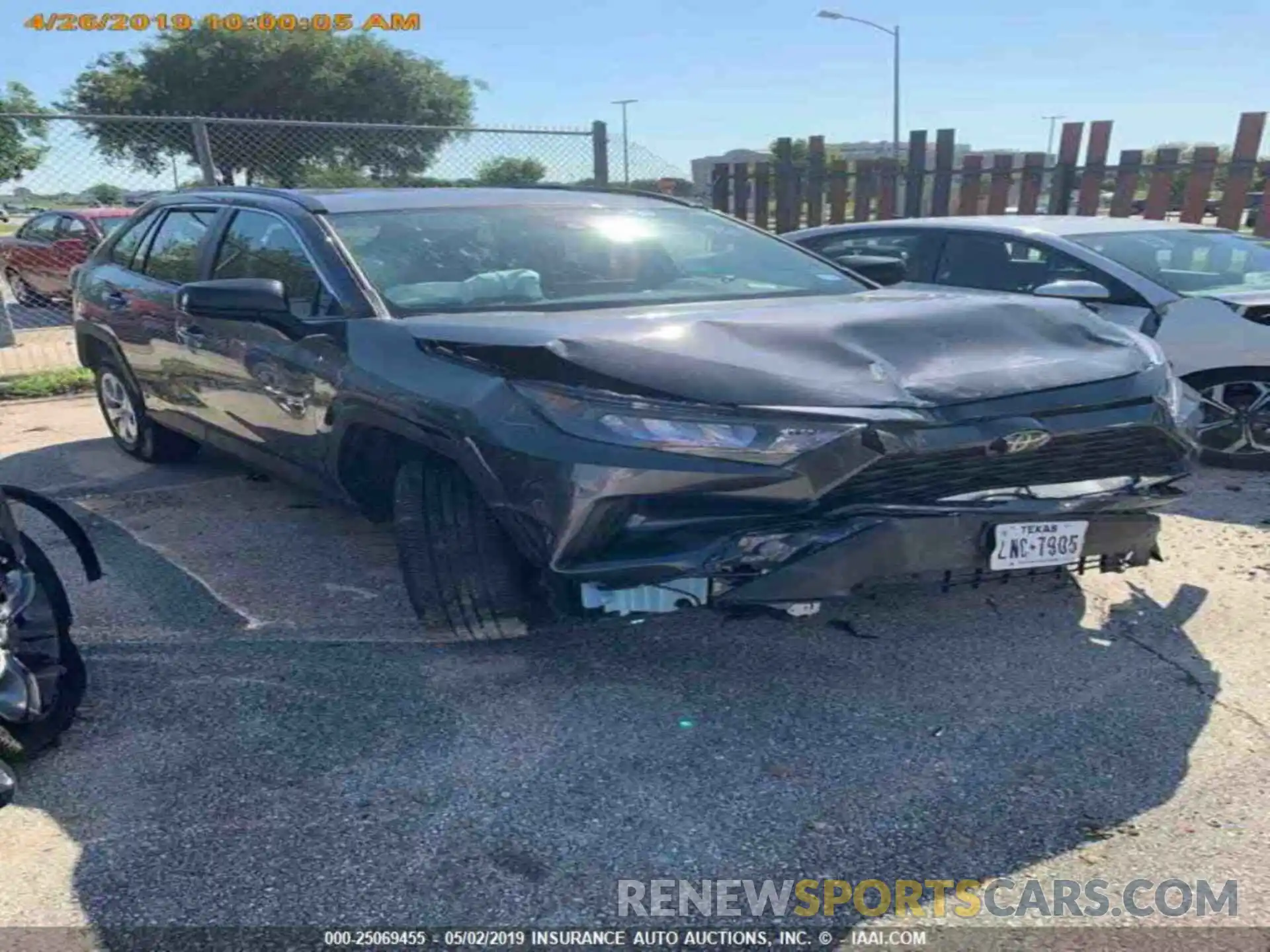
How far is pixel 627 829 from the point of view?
101 inches

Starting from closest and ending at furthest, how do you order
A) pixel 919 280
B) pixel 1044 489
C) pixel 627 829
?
1. pixel 627 829
2. pixel 1044 489
3. pixel 919 280

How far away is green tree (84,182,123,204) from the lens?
9.82 metres

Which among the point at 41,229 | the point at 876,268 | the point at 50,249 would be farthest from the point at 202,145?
the point at 41,229

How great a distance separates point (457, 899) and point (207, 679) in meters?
1.48

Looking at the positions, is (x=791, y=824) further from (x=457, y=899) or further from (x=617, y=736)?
(x=457, y=899)

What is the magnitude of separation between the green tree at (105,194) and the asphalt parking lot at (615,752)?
22.6ft

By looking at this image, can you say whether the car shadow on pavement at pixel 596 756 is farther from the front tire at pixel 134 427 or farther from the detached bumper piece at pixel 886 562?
the front tire at pixel 134 427

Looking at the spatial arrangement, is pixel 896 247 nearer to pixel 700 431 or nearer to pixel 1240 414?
pixel 1240 414

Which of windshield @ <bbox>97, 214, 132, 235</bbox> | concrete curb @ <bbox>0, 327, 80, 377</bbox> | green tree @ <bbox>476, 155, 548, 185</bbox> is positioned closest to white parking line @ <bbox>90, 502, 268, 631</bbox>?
concrete curb @ <bbox>0, 327, 80, 377</bbox>

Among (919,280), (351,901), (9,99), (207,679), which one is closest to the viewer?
→ (351,901)

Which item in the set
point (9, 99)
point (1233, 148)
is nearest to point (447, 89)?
point (9, 99)

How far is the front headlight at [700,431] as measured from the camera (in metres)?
2.69

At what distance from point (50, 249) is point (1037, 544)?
1439 cm

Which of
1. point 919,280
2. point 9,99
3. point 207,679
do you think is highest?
point 9,99
